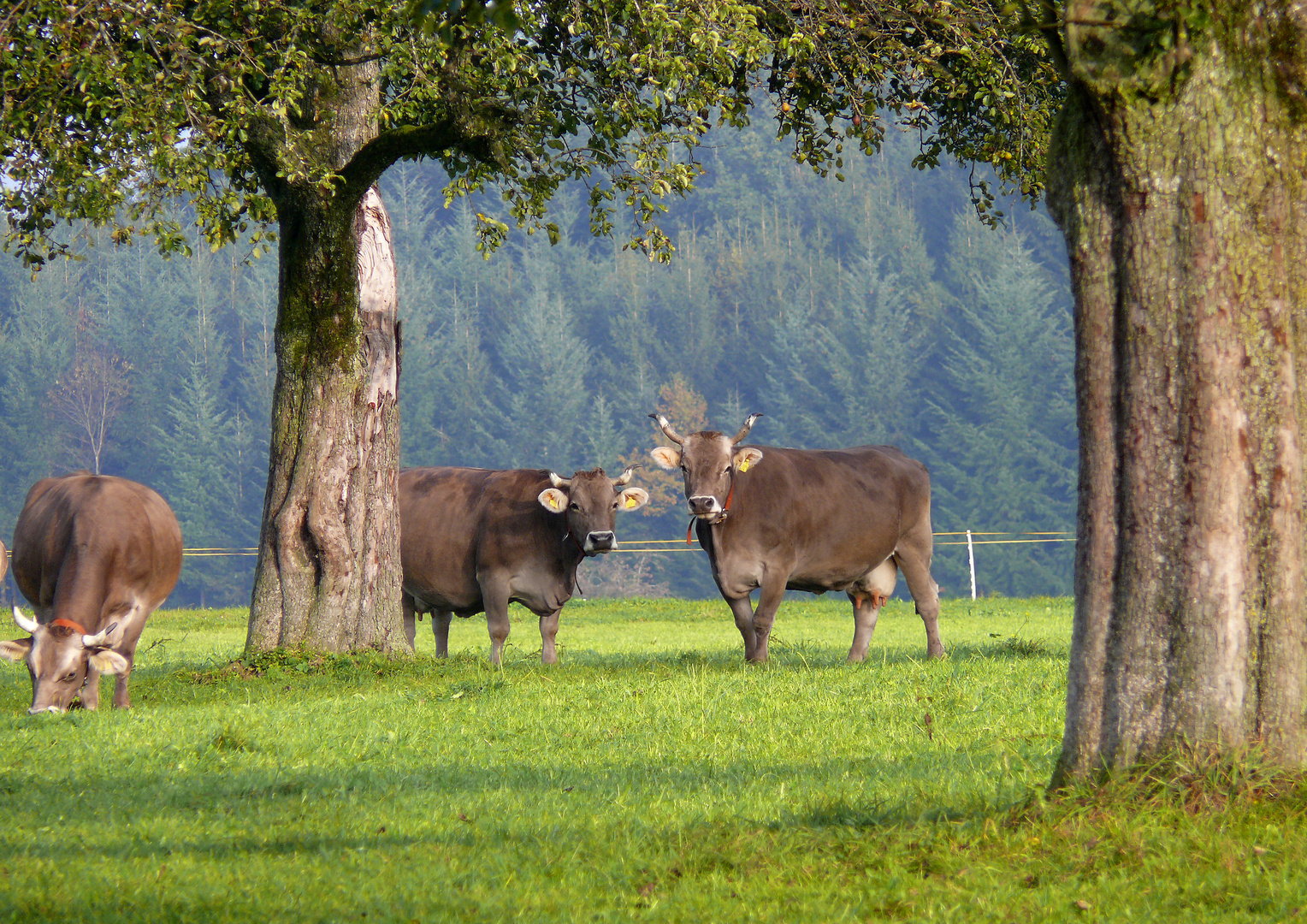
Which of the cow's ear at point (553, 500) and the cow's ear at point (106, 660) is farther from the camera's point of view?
the cow's ear at point (553, 500)

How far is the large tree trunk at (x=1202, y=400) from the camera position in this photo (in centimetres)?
471

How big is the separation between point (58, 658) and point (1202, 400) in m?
7.87

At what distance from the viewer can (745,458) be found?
13.0 metres

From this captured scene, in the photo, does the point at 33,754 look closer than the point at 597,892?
No

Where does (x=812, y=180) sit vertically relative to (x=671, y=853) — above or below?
above

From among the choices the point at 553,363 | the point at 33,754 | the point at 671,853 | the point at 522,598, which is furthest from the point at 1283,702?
the point at 553,363

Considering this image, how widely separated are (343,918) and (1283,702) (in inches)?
127

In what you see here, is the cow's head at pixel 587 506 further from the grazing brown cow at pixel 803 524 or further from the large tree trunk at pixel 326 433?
the large tree trunk at pixel 326 433

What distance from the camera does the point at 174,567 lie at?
11.5m

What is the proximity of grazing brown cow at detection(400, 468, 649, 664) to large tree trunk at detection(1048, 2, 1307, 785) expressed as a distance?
9517 mm

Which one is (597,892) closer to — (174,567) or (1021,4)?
→ (1021,4)

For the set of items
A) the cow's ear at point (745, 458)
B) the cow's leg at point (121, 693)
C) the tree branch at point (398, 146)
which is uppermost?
the tree branch at point (398, 146)

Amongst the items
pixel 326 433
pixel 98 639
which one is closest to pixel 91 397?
pixel 326 433

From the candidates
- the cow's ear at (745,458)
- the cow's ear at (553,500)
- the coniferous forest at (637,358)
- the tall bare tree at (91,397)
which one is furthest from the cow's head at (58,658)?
the tall bare tree at (91,397)
